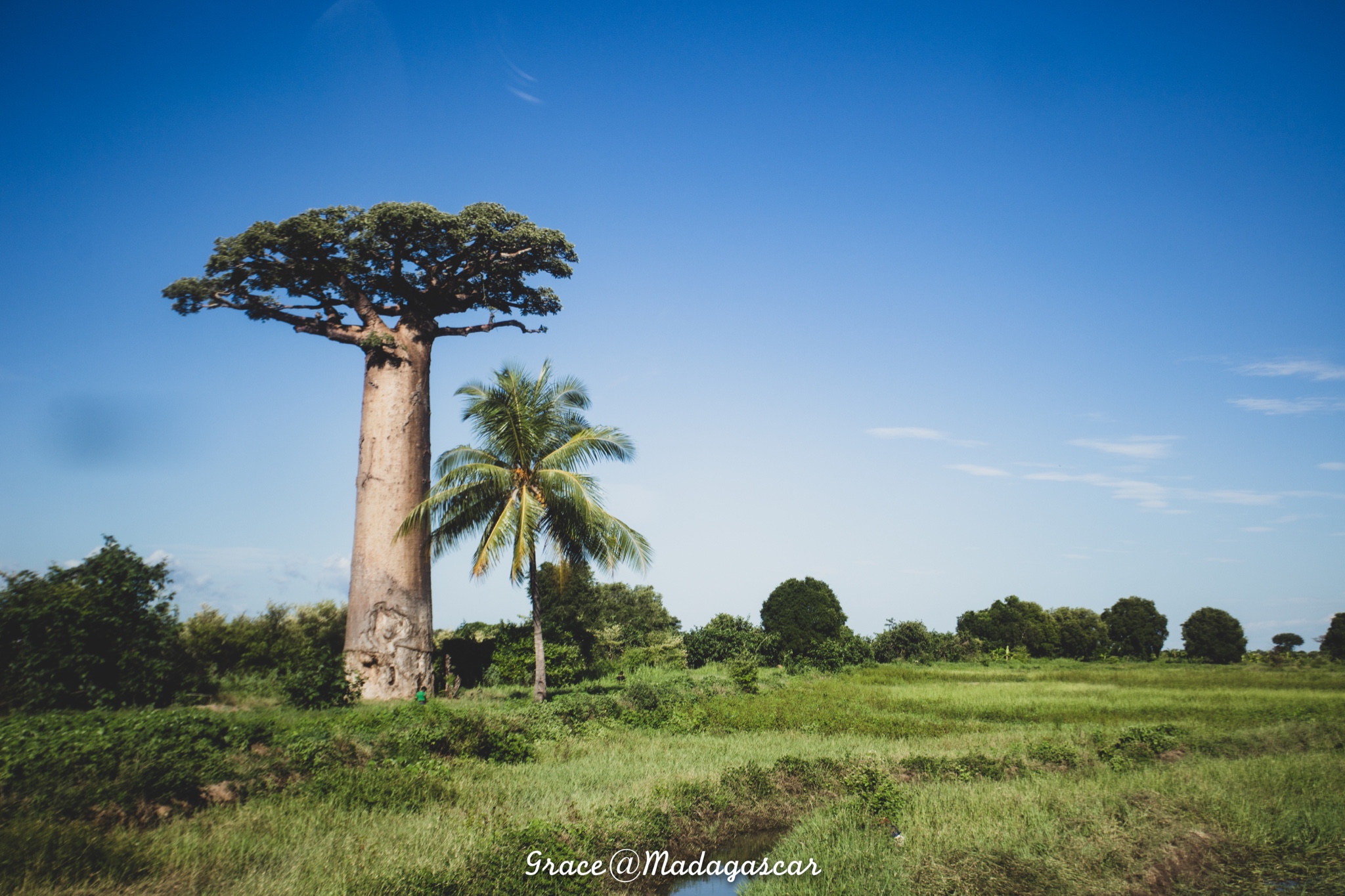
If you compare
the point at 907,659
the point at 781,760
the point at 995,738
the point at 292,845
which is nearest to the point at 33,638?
the point at 292,845

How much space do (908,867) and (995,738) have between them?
7845mm

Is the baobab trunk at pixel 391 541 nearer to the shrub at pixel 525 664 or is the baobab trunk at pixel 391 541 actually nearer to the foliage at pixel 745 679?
the shrub at pixel 525 664

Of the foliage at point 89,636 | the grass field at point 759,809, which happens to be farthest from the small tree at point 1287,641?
the foliage at point 89,636

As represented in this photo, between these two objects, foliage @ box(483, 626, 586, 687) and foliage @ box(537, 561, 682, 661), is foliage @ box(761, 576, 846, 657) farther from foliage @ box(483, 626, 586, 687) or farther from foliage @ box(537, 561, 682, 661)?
foliage @ box(483, 626, 586, 687)

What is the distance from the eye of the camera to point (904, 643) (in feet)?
136

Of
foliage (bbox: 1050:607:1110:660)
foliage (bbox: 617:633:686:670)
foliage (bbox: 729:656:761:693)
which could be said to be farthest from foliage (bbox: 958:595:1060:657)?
foliage (bbox: 729:656:761:693)

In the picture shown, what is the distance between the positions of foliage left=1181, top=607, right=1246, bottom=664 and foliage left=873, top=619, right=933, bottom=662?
69.1ft

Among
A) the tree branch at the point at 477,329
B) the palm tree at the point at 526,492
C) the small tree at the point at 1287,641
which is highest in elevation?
the tree branch at the point at 477,329

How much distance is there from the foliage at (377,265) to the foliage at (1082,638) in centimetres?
5191

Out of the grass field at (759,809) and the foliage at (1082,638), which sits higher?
the grass field at (759,809)

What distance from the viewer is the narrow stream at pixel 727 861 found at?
755 cm

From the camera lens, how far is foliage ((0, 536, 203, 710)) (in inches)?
443

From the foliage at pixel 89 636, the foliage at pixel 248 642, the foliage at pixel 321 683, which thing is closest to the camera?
the foliage at pixel 89 636

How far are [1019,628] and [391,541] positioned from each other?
165ft
